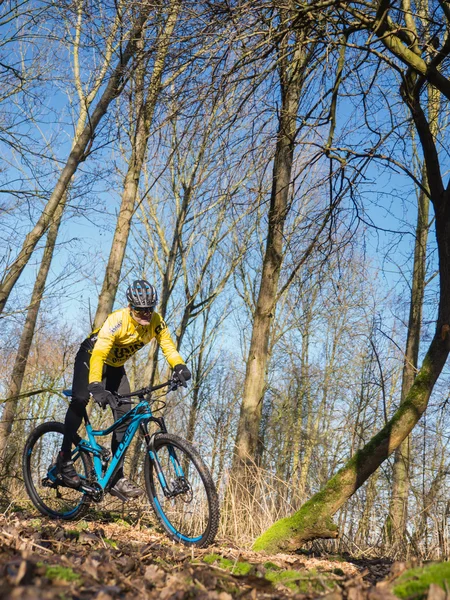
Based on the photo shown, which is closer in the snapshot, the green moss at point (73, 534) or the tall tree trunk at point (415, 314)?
the green moss at point (73, 534)

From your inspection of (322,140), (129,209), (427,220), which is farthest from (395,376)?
(322,140)

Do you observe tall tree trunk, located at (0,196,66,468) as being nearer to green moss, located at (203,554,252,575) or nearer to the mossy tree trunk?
the mossy tree trunk

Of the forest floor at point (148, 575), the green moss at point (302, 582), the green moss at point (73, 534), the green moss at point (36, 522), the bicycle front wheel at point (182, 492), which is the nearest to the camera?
the forest floor at point (148, 575)

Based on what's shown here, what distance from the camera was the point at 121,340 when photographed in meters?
5.35

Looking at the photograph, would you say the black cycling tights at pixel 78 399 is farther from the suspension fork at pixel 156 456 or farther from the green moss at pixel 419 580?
the green moss at pixel 419 580

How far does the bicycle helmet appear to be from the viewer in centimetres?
505

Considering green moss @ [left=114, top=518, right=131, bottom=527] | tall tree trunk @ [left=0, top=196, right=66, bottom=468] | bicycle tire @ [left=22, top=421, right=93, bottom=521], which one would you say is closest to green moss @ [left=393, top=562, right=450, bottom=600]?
green moss @ [left=114, top=518, right=131, bottom=527]

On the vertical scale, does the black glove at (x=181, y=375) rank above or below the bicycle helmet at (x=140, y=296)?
below

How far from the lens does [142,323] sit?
204 inches

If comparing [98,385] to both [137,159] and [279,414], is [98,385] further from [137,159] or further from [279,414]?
[279,414]

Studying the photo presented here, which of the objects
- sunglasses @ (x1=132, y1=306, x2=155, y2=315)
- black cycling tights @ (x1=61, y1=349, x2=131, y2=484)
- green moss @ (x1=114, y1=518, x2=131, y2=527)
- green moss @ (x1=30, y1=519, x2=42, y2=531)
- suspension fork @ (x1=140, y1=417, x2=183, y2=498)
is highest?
sunglasses @ (x1=132, y1=306, x2=155, y2=315)

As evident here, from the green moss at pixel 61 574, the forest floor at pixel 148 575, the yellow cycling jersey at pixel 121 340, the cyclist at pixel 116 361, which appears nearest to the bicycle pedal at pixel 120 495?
the cyclist at pixel 116 361

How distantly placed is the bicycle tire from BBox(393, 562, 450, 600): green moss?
3.77 meters

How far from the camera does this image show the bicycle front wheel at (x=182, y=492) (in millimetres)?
4477
